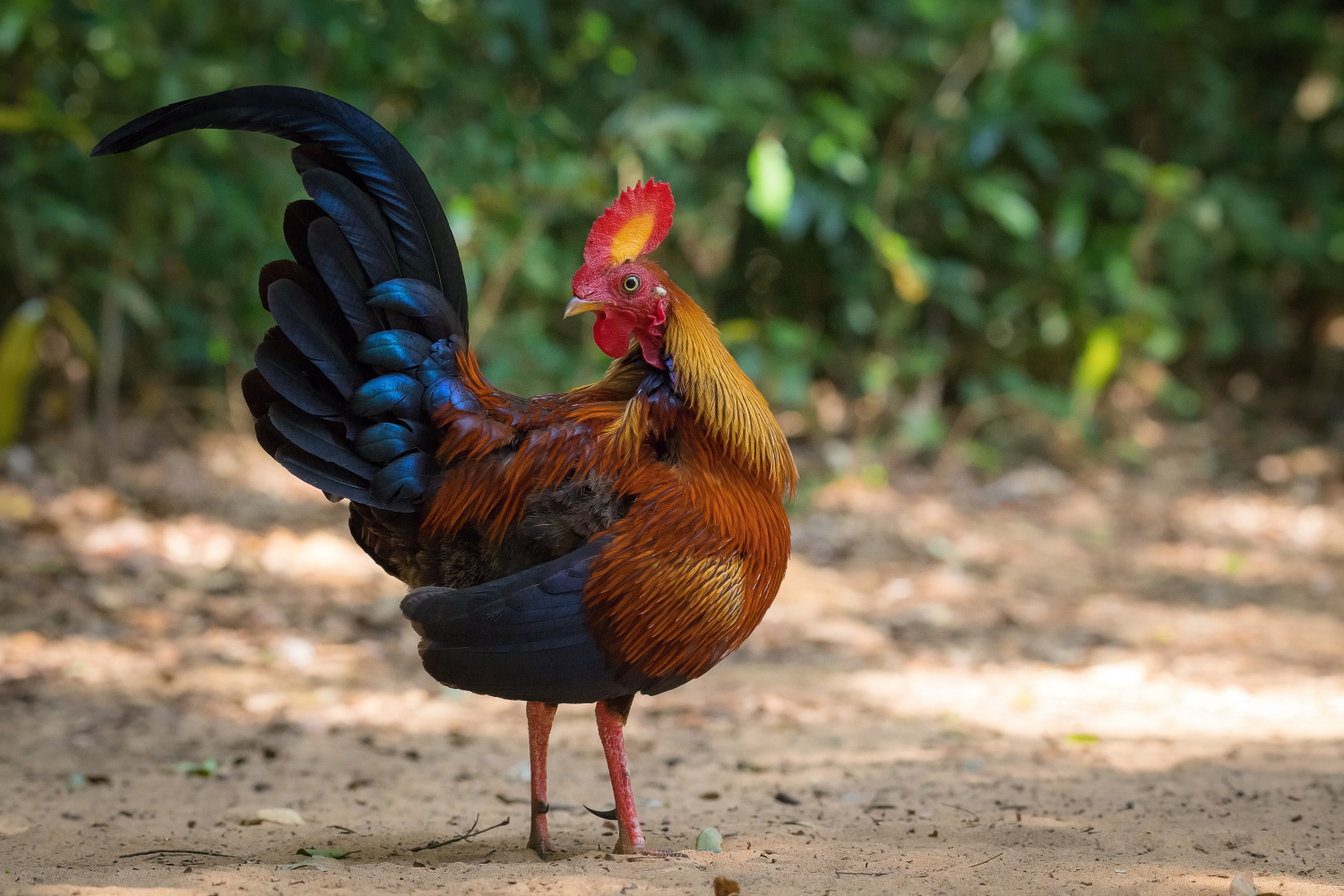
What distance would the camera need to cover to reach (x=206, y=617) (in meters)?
5.72

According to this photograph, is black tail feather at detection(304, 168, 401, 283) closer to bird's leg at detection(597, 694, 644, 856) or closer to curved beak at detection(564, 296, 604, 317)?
curved beak at detection(564, 296, 604, 317)

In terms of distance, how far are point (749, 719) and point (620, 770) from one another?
1.74 metres

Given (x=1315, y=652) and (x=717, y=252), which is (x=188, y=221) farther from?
(x=1315, y=652)

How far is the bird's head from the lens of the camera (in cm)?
322

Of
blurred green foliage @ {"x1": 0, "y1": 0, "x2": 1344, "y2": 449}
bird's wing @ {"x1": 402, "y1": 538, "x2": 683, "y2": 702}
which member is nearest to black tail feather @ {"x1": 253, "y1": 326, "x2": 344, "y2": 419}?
bird's wing @ {"x1": 402, "y1": 538, "x2": 683, "y2": 702}

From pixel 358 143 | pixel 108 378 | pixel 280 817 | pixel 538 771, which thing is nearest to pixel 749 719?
pixel 538 771

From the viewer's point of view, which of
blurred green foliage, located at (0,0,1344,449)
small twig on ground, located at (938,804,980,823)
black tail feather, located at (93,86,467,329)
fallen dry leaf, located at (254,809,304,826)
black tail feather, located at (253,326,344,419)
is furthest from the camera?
blurred green foliage, located at (0,0,1344,449)

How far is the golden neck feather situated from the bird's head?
0.15 ft

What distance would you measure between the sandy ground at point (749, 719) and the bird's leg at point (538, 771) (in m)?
0.08

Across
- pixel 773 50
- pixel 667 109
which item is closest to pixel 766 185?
pixel 667 109

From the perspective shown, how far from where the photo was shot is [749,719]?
16.1 ft

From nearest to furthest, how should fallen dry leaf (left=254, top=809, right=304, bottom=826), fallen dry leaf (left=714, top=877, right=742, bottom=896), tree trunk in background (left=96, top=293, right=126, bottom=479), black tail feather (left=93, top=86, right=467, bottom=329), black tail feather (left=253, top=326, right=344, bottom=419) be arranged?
fallen dry leaf (left=714, top=877, right=742, bottom=896)
black tail feather (left=93, top=86, right=467, bottom=329)
black tail feather (left=253, top=326, right=344, bottom=419)
fallen dry leaf (left=254, top=809, right=304, bottom=826)
tree trunk in background (left=96, top=293, right=126, bottom=479)

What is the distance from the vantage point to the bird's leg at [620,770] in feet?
10.6

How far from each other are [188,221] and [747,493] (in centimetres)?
600
